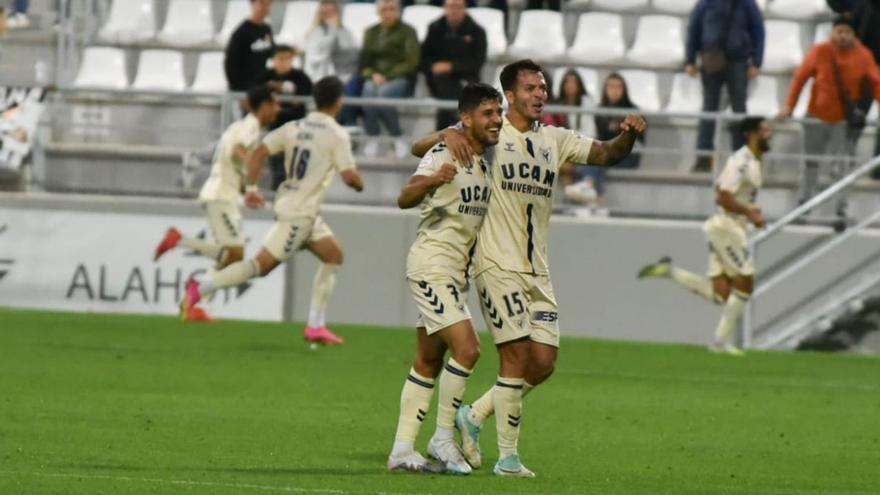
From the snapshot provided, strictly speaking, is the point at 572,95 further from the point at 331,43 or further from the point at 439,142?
the point at 439,142

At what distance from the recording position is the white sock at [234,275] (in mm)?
18312

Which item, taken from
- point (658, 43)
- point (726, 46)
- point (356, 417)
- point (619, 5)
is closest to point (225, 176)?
point (726, 46)

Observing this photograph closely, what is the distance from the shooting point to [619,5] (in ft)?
81.4

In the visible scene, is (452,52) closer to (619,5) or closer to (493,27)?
(493,27)

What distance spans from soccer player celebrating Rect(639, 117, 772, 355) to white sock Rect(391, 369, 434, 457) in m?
8.83

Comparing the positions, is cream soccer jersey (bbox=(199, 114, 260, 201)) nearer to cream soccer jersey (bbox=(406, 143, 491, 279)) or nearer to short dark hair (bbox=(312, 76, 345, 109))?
short dark hair (bbox=(312, 76, 345, 109))

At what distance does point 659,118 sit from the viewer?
854 inches

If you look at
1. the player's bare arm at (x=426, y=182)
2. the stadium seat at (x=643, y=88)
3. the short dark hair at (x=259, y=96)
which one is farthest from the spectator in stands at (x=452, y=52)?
the player's bare arm at (x=426, y=182)

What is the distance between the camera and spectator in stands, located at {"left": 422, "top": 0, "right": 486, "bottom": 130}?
21.7 meters

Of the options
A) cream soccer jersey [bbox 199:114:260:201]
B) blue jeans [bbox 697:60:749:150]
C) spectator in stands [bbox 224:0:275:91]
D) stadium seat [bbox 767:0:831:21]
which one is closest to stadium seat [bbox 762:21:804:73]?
A: stadium seat [bbox 767:0:831:21]

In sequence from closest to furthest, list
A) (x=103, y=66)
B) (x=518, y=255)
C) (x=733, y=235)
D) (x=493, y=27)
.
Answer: (x=518, y=255), (x=733, y=235), (x=493, y=27), (x=103, y=66)

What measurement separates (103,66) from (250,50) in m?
2.82

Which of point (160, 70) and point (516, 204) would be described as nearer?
point (516, 204)

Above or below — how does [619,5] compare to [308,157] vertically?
above
